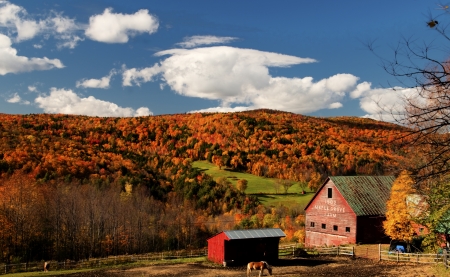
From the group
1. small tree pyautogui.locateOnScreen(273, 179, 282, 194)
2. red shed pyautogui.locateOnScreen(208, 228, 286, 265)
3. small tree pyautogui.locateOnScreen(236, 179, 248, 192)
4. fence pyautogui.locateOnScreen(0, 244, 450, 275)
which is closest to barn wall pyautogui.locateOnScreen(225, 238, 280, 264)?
red shed pyautogui.locateOnScreen(208, 228, 286, 265)

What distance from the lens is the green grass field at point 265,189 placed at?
9562 centimetres

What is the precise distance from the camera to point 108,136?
170 meters

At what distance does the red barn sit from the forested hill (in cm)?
3660

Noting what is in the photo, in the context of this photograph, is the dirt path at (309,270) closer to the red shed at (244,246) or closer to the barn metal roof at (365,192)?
the red shed at (244,246)

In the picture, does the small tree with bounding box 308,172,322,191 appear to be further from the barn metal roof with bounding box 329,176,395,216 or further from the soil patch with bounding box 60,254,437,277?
the soil patch with bounding box 60,254,437,277

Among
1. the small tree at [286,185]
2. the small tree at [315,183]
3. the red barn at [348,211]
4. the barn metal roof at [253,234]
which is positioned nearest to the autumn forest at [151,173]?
the small tree at [315,183]

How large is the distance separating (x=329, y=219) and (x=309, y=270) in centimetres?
1370

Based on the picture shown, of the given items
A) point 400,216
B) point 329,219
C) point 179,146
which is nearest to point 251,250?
point 329,219

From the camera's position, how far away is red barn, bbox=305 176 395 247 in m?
39.8

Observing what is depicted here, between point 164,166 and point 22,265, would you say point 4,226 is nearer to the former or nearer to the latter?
point 22,265

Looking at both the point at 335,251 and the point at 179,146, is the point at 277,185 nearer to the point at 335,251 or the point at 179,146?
the point at 179,146

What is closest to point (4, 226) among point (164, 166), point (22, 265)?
point (22, 265)

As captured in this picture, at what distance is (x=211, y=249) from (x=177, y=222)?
4181 cm

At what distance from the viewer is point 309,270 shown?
29.6 m
